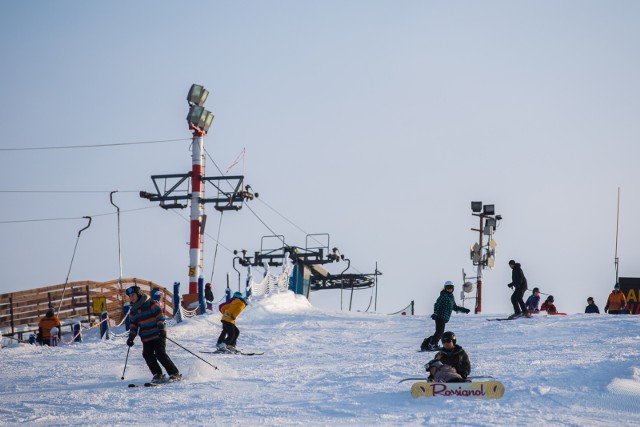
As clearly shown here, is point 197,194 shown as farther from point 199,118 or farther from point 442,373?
point 442,373

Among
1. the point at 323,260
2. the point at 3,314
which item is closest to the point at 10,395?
the point at 3,314

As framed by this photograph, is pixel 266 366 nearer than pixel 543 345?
Yes

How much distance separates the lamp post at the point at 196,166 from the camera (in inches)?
1330

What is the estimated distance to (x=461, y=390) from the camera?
38.7ft

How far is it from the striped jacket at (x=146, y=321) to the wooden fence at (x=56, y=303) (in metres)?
11.0

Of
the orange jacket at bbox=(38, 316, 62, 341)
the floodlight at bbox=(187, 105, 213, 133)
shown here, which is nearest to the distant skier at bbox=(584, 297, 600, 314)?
the orange jacket at bbox=(38, 316, 62, 341)

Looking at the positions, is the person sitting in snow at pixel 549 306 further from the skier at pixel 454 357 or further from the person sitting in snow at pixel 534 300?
the skier at pixel 454 357

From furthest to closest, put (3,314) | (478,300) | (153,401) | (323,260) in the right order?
1. (323,260)
2. (478,300)
3. (3,314)
4. (153,401)

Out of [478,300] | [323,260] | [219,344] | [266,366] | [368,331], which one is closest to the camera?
[266,366]

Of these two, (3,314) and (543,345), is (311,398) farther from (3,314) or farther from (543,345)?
Result: (3,314)

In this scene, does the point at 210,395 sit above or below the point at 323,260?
below

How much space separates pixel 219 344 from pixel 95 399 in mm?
5902

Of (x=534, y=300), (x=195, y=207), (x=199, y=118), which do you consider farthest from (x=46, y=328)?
(x=199, y=118)

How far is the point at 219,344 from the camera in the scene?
18.3 meters
